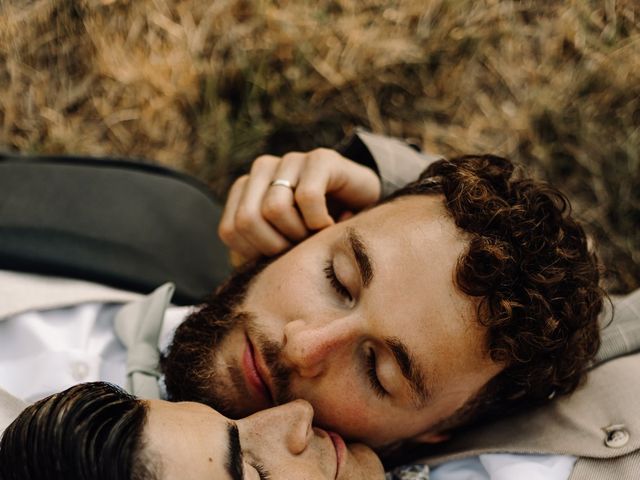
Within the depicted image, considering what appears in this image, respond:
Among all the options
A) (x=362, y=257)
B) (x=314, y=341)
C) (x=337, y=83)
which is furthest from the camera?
(x=337, y=83)

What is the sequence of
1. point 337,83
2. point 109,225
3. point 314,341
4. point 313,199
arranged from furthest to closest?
point 337,83
point 109,225
point 313,199
point 314,341

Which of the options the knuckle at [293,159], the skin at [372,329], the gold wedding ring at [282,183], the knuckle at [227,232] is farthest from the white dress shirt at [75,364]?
the knuckle at [293,159]

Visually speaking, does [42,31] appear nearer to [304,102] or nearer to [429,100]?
[304,102]

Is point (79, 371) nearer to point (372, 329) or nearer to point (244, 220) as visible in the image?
point (244, 220)

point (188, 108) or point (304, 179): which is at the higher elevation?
point (304, 179)

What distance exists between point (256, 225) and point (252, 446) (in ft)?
2.80

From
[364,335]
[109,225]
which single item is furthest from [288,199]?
[109,225]

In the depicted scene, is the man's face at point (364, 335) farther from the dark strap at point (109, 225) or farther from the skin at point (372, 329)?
the dark strap at point (109, 225)

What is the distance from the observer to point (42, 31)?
11.1ft

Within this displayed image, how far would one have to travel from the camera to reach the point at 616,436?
2041 mm

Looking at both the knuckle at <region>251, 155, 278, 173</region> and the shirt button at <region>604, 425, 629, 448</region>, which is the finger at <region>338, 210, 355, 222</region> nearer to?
the knuckle at <region>251, 155, 278, 173</region>

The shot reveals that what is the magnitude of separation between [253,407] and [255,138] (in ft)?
5.72

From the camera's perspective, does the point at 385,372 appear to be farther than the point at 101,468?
Yes

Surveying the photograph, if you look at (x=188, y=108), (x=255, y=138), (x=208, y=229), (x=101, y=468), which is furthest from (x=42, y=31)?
(x=101, y=468)
